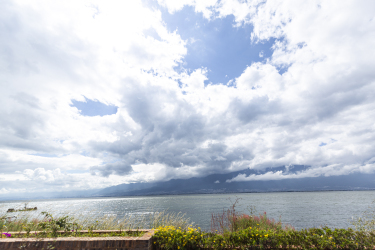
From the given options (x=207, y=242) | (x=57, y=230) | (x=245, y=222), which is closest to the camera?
(x=207, y=242)

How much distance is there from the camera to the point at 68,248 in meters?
5.89

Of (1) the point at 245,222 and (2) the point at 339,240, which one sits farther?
(1) the point at 245,222

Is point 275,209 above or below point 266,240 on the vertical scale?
below

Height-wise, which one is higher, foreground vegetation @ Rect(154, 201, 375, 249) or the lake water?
foreground vegetation @ Rect(154, 201, 375, 249)

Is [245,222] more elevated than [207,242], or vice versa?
[207,242]

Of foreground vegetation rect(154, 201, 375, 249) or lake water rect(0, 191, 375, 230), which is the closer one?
foreground vegetation rect(154, 201, 375, 249)

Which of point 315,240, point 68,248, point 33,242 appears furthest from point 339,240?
point 33,242

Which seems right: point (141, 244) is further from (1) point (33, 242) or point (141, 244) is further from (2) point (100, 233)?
(1) point (33, 242)

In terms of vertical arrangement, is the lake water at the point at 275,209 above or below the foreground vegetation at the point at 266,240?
below

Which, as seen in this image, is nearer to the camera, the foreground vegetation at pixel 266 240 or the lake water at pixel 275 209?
the foreground vegetation at pixel 266 240

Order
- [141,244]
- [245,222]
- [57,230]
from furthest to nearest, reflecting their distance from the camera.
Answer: [245,222]
[57,230]
[141,244]

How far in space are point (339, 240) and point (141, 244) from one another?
6271mm

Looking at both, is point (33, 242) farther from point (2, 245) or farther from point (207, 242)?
point (207, 242)

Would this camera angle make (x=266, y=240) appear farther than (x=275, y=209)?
No
